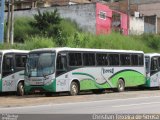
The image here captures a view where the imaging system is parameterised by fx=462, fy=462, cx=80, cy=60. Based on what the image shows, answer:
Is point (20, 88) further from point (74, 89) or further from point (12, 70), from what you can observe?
point (74, 89)

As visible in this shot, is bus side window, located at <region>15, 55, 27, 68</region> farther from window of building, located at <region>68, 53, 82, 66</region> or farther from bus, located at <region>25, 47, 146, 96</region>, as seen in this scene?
window of building, located at <region>68, 53, 82, 66</region>

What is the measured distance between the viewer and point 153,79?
35.2 metres

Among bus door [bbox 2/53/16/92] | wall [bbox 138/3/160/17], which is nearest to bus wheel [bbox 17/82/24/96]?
bus door [bbox 2/53/16/92]

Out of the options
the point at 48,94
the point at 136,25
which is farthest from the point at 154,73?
the point at 136,25

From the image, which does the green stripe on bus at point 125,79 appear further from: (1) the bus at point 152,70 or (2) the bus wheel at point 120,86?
(1) the bus at point 152,70

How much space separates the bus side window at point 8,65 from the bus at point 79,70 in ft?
4.77

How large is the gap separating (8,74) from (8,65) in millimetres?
540

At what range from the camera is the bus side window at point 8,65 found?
2744cm

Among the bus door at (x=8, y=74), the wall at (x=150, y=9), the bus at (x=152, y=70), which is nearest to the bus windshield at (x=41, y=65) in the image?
the bus door at (x=8, y=74)

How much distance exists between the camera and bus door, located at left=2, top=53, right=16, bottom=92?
1080 inches

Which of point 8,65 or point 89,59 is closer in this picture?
point 8,65

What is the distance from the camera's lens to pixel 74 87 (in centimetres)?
2783

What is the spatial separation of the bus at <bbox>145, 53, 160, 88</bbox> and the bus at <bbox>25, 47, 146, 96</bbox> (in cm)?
157

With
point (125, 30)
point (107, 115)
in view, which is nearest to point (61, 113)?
point (107, 115)
